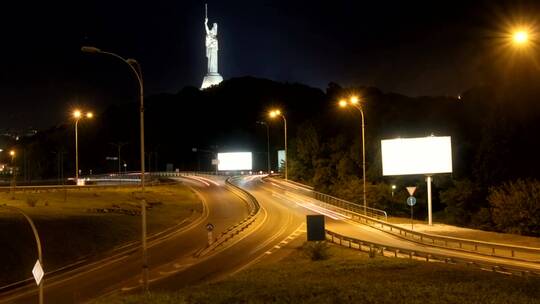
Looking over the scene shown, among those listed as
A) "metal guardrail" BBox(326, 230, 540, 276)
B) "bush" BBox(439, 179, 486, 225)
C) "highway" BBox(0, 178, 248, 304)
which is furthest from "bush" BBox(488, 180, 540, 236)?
"highway" BBox(0, 178, 248, 304)

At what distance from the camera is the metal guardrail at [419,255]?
2459 centimetres

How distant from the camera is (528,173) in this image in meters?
68.1

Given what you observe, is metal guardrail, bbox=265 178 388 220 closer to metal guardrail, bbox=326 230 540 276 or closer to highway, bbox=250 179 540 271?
highway, bbox=250 179 540 271

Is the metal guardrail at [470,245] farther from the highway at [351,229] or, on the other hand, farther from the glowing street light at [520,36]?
the glowing street light at [520,36]

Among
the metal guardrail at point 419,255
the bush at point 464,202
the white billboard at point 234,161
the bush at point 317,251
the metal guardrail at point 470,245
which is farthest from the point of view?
the white billboard at point 234,161

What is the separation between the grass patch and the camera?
14641mm

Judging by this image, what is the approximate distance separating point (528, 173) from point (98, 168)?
145564mm

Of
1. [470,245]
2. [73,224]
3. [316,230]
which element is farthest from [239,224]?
[470,245]

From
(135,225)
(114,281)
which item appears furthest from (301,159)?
(114,281)

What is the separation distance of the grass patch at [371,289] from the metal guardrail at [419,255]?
317 cm

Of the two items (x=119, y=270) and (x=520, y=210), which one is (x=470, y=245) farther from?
(x=520, y=210)

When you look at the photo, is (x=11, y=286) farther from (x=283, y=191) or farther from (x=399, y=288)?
(x=283, y=191)

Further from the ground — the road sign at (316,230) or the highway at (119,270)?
the road sign at (316,230)

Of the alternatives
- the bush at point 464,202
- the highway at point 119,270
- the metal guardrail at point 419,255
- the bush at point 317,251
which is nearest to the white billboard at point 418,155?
the metal guardrail at point 419,255
